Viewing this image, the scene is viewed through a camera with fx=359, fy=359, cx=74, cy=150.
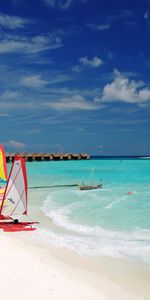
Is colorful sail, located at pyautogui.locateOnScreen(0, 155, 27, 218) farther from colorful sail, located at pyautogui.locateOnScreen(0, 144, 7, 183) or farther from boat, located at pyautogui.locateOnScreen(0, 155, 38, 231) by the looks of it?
colorful sail, located at pyautogui.locateOnScreen(0, 144, 7, 183)

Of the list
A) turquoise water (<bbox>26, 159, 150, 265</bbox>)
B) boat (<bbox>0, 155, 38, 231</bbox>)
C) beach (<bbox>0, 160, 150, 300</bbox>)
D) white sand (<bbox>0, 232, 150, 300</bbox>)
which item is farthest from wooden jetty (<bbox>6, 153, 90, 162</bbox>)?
white sand (<bbox>0, 232, 150, 300</bbox>)

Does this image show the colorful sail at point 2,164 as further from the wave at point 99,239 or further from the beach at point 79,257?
the wave at point 99,239

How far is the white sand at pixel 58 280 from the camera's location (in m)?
7.57

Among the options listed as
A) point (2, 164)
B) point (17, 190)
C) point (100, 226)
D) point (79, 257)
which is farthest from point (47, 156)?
point (79, 257)

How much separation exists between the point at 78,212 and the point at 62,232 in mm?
5037

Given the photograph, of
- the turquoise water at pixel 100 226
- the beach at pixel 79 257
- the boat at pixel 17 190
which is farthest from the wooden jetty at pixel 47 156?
the boat at pixel 17 190

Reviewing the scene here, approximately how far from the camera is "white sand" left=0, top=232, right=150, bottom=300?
7569 mm

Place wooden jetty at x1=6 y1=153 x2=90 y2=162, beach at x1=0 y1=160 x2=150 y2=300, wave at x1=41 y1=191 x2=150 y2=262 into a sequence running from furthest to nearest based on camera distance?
wooden jetty at x1=6 y1=153 x2=90 y2=162 < wave at x1=41 y1=191 x2=150 y2=262 < beach at x1=0 y1=160 x2=150 y2=300

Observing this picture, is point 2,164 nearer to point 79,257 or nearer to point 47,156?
point 79,257

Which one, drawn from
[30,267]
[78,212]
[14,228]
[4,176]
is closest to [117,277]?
[30,267]

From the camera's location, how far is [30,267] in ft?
30.5

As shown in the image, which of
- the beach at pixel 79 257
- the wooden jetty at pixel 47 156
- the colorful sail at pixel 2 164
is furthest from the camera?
the wooden jetty at pixel 47 156

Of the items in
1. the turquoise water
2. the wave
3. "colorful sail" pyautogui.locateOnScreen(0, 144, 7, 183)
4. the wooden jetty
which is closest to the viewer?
the wave

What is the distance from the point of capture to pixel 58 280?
28.0 ft
